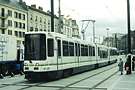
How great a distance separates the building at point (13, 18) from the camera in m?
90.4

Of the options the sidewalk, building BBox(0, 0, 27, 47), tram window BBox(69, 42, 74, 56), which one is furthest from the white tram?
building BBox(0, 0, 27, 47)

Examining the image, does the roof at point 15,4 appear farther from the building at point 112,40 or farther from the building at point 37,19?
the building at point 112,40

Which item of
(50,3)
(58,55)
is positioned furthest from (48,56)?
(50,3)

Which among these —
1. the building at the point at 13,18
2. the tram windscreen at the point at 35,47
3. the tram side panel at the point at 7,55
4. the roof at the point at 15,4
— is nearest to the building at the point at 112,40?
the roof at the point at 15,4

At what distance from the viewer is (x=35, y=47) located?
23828 millimetres

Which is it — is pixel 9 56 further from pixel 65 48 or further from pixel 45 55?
pixel 45 55

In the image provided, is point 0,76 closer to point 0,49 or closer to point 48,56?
point 0,49

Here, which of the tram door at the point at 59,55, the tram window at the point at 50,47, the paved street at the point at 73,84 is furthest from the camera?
the tram door at the point at 59,55

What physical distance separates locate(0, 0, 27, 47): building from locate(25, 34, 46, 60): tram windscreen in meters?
63.1

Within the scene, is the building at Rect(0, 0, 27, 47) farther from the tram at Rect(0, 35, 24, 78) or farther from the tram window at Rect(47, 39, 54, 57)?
the tram window at Rect(47, 39, 54, 57)

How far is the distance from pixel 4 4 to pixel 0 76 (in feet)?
209

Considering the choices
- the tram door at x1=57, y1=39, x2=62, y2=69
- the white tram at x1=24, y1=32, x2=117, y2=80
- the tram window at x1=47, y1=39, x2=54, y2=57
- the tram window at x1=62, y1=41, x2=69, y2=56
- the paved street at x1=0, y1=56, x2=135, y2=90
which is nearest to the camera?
the paved street at x1=0, y1=56, x2=135, y2=90

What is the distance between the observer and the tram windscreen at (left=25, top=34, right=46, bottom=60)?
2358 cm

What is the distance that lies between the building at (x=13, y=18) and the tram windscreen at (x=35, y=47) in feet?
207
